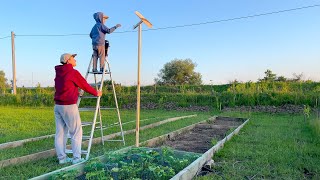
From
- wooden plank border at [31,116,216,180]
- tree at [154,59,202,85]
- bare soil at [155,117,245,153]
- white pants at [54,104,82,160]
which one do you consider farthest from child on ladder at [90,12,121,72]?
tree at [154,59,202,85]

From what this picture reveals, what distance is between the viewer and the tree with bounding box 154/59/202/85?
137ft

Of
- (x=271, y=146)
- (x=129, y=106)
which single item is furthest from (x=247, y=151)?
(x=129, y=106)

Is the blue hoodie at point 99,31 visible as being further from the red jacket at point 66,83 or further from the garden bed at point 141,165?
the garden bed at point 141,165

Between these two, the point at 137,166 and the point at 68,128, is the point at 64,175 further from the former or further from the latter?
the point at 68,128

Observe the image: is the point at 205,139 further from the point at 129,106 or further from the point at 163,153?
the point at 129,106

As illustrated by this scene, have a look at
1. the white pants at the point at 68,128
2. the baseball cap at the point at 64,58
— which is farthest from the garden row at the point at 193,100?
the baseball cap at the point at 64,58

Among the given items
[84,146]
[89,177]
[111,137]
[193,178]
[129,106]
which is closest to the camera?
[89,177]

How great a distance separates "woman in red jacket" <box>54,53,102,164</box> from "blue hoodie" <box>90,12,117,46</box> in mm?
1008

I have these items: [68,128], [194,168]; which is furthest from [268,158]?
[68,128]

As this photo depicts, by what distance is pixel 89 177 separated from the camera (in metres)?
3.63

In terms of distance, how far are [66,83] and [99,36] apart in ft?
4.60

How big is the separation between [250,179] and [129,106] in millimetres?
15497

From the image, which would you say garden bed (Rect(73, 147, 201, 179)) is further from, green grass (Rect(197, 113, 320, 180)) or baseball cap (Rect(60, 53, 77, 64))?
baseball cap (Rect(60, 53, 77, 64))

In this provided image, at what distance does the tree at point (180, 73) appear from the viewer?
4188 cm
